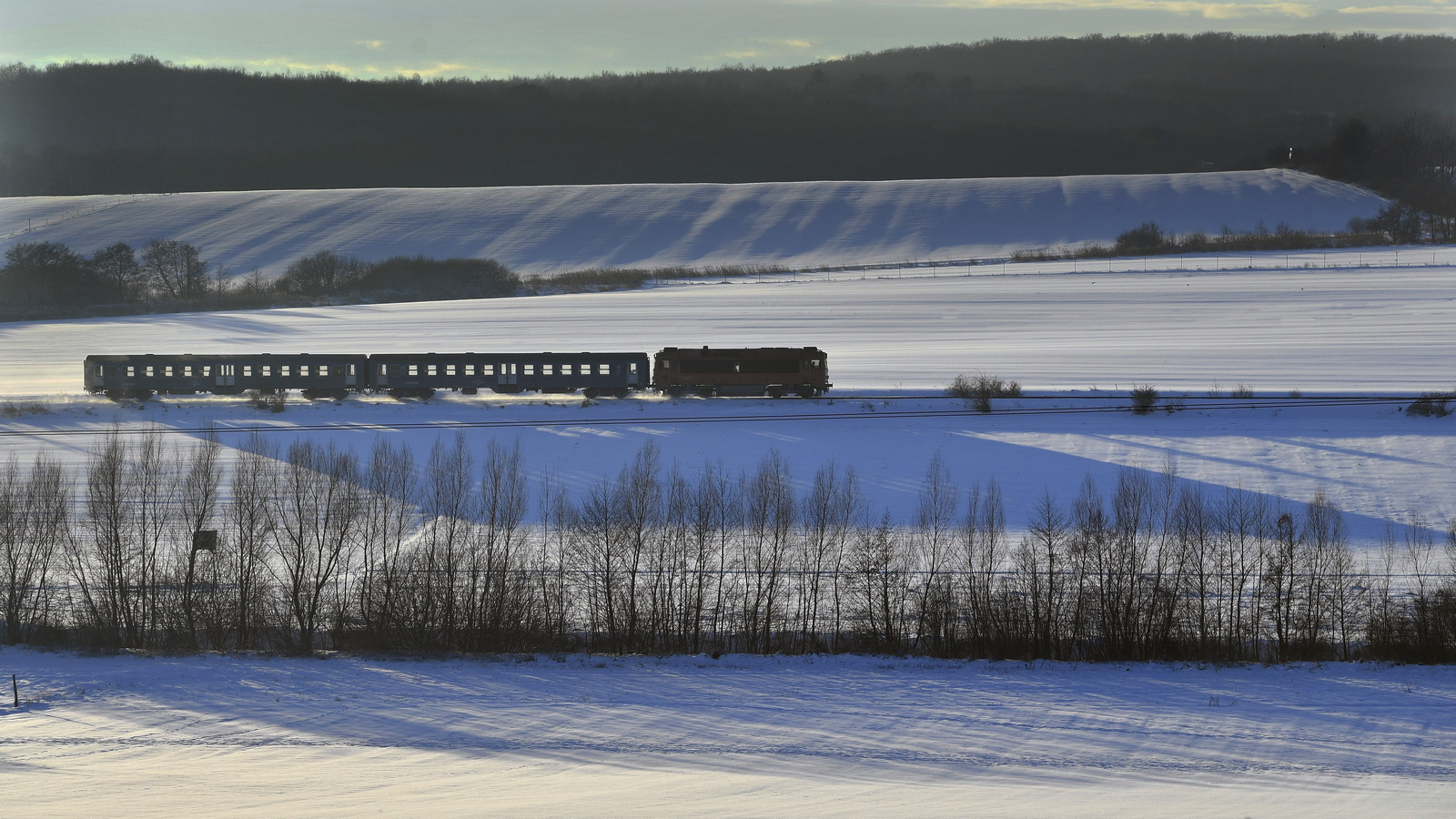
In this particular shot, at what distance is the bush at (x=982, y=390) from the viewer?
42406 mm

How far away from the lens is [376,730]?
66.6ft

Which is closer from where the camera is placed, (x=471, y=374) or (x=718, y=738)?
(x=718, y=738)

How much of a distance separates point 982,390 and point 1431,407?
15.1 metres

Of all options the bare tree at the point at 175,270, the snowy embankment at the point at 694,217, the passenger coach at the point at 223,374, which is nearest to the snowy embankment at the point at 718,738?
the passenger coach at the point at 223,374

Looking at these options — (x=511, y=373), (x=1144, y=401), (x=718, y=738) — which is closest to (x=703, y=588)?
(x=718, y=738)

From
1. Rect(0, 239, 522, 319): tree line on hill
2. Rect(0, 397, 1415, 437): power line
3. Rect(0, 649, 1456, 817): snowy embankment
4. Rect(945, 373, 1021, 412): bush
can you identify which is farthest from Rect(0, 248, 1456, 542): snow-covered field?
Rect(0, 649, 1456, 817): snowy embankment

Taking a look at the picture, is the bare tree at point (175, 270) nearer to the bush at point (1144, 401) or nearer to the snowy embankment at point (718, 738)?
the snowy embankment at point (718, 738)

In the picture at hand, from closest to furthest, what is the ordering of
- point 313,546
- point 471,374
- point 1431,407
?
point 313,546 → point 1431,407 → point 471,374

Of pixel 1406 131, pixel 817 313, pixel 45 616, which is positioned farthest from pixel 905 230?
pixel 45 616

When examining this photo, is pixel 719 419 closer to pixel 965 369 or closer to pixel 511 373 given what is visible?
pixel 511 373

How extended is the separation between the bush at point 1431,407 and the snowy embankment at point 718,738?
1996 cm

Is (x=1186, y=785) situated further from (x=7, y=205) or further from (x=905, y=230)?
(x=7, y=205)

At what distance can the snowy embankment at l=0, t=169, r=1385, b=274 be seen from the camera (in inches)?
4040

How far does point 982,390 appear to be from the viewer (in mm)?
42812
